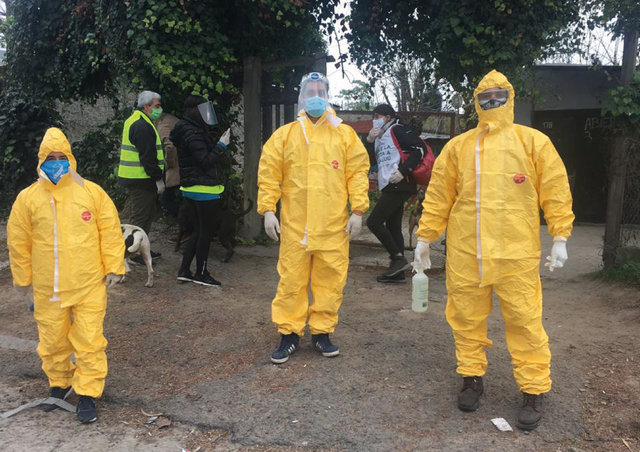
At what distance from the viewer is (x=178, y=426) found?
3.18 metres

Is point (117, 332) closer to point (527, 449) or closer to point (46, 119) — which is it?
point (527, 449)

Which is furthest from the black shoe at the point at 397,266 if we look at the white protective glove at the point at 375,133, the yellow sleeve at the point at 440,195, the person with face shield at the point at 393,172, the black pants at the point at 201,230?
the yellow sleeve at the point at 440,195

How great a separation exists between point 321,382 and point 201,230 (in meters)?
2.37

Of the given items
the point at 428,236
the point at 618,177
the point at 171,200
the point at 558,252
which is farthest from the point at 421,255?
the point at 171,200

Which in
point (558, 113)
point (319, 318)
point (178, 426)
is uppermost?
point (558, 113)

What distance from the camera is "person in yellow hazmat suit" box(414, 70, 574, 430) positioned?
9.98 ft

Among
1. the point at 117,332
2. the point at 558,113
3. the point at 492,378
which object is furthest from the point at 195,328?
the point at 558,113

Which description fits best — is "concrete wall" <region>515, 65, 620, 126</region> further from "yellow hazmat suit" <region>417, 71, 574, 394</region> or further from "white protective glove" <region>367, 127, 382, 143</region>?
"yellow hazmat suit" <region>417, 71, 574, 394</region>

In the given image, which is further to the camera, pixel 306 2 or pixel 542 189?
pixel 306 2

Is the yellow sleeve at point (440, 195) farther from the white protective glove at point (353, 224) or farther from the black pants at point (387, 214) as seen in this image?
the black pants at point (387, 214)

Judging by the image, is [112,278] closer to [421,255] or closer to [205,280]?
[421,255]

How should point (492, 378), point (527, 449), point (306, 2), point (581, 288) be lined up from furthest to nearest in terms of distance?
point (306, 2) < point (581, 288) < point (492, 378) < point (527, 449)

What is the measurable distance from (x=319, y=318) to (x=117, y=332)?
1735 millimetres

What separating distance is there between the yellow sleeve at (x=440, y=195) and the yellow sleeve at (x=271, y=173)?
3.33 ft
